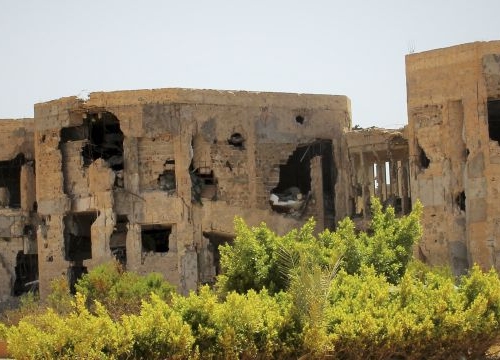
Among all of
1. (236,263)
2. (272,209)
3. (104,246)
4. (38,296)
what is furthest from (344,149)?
(236,263)

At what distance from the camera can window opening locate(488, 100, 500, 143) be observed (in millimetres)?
23906

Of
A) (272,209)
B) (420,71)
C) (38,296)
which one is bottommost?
(38,296)

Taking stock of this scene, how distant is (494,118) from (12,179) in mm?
13304

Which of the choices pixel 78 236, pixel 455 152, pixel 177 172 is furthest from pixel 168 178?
pixel 455 152

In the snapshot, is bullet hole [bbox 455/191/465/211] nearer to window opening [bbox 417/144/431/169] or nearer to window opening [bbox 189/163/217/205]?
window opening [bbox 417/144/431/169]

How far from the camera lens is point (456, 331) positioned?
1526cm

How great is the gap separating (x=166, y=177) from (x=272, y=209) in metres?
2.84

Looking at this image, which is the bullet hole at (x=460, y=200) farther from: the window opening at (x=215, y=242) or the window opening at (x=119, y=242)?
the window opening at (x=119, y=242)

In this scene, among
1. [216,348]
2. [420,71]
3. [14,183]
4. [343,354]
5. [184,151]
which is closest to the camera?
[216,348]

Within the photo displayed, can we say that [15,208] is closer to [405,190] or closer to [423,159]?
[405,190]

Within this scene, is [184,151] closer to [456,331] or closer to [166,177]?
[166,177]

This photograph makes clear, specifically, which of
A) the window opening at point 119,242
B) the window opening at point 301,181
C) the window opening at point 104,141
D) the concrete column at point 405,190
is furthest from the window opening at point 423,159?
the window opening at point 104,141

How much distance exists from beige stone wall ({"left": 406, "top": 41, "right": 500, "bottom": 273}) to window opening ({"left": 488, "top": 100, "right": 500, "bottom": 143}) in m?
0.98

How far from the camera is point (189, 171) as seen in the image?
25922 mm
